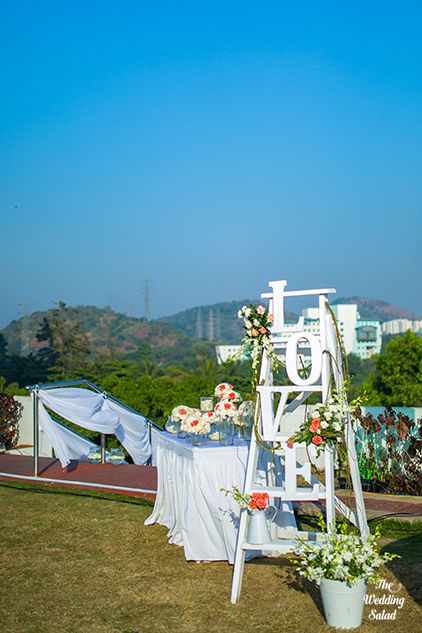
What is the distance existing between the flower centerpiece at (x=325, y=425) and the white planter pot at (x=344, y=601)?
2.78 ft

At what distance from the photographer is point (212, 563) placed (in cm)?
611

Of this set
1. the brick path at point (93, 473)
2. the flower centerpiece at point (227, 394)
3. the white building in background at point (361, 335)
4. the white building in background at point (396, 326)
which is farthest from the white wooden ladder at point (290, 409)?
the white building in background at point (396, 326)

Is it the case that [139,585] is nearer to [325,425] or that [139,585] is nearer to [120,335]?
[325,425]

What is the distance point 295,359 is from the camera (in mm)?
5074

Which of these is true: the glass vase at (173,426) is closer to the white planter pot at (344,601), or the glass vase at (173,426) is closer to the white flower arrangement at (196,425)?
the white flower arrangement at (196,425)

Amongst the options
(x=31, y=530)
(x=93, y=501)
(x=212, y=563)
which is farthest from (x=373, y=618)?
(x=93, y=501)

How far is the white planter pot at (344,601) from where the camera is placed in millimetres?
4560

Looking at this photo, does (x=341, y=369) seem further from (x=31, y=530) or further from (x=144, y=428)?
(x=144, y=428)

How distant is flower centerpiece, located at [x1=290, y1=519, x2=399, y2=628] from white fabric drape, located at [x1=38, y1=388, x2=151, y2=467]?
6.25 meters

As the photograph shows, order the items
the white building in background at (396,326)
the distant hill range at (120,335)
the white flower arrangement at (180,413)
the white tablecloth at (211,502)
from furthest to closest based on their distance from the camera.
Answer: the white building in background at (396,326) < the distant hill range at (120,335) < the white flower arrangement at (180,413) < the white tablecloth at (211,502)

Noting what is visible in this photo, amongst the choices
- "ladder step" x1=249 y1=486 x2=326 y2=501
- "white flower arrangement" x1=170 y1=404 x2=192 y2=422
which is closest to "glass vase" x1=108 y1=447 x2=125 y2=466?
"white flower arrangement" x1=170 y1=404 x2=192 y2=422

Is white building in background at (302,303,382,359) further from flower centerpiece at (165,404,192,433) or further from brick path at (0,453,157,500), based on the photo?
flower centerpiece at (165,404,192,433)

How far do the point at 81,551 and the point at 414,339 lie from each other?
7.50m

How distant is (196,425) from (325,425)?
180 centimetres
